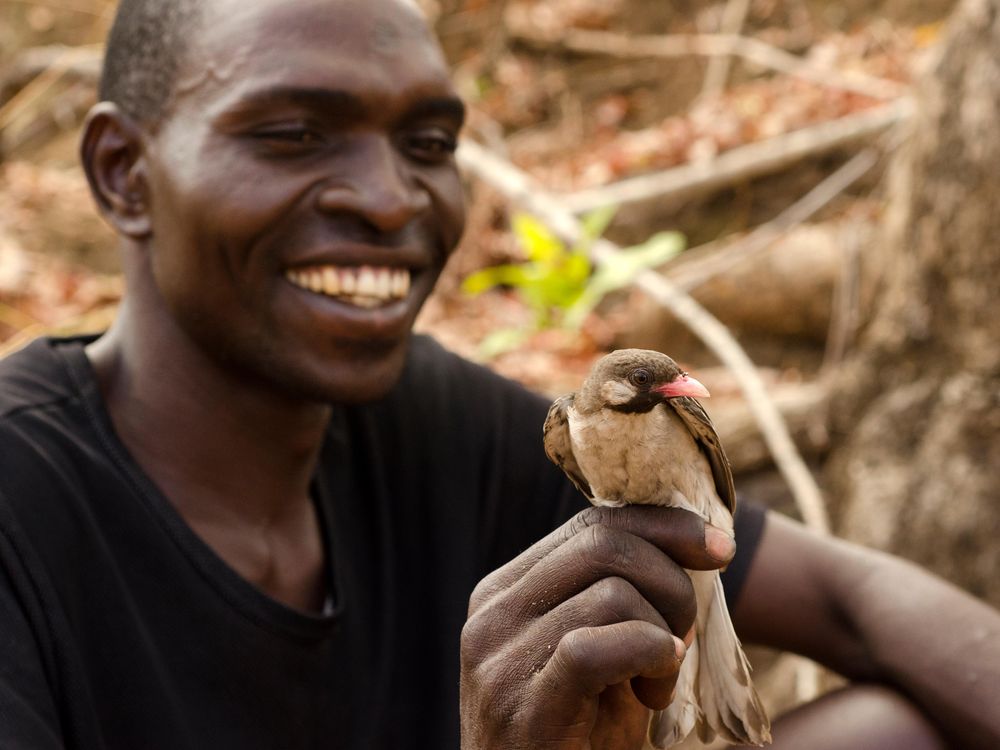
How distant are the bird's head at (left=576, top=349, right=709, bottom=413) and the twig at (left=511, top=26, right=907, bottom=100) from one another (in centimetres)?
507

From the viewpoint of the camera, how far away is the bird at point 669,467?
65.4 inches

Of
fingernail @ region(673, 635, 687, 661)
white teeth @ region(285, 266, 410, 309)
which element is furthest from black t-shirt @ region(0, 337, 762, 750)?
fingernail @ region(673, 635, 687, 661)

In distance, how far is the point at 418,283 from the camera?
2438 mm

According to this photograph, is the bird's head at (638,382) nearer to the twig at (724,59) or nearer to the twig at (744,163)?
the twig at (744,163)

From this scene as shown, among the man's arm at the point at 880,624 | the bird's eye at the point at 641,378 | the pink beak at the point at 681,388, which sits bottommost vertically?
the man's arm at the point at 880,624

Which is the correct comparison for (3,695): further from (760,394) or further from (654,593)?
(760,394)

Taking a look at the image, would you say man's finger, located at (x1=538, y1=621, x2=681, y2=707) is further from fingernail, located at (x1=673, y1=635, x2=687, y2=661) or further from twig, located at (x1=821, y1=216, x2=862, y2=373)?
twig, located at (x1=821, y1=216, x2=862, y2=373)

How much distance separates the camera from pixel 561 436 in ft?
5.98

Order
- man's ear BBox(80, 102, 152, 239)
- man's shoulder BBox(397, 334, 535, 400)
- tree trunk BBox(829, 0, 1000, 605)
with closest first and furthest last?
1. man's ear BBox(80, 102, 152, 239)
2. man's shoulder BBox(397, 334, 535, 400)
3. tree trunk BBox(829, 0, 1000, 605)

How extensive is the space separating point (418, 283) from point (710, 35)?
6.20 metres

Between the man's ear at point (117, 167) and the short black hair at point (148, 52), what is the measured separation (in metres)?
0.04

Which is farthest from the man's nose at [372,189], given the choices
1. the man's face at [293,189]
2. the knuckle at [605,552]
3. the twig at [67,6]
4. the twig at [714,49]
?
the twig at [67,6]

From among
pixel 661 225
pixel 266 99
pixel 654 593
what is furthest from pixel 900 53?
pixel 654 593

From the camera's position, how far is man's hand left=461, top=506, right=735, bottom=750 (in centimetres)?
156
